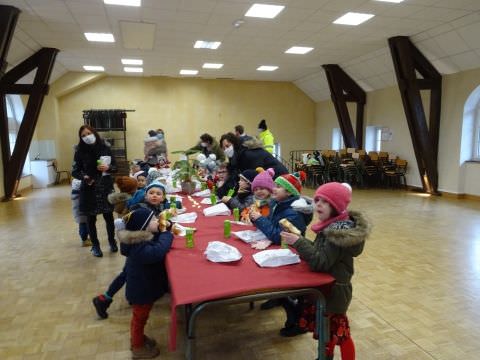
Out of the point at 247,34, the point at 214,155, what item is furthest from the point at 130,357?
the point at 247,34

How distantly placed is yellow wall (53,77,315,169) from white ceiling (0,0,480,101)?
1616 mm

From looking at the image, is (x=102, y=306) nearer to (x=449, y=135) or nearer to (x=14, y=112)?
(x=449, y=135)

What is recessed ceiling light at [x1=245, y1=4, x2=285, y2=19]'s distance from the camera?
5.87 m

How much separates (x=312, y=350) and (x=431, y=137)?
25.3 ft

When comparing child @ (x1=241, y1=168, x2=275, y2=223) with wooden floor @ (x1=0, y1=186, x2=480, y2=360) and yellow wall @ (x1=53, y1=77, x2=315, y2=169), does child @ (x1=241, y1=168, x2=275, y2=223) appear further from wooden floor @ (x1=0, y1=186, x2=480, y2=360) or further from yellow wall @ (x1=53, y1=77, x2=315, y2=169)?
yellow wall @ (x1=53, y1=77, x2=315, y2=169)

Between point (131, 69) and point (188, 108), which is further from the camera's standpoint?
point (188, 108)

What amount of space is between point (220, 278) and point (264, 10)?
5.57m

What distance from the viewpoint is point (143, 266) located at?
2.15 metres

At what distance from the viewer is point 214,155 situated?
4.89m

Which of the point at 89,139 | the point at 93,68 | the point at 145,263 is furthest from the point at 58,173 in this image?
the point at 145,263

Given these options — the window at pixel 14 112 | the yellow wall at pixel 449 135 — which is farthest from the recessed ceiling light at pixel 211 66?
the window at pixel 14 112

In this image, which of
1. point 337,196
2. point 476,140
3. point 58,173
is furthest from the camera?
point 58,173

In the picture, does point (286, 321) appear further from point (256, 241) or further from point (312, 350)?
point (256, 241)

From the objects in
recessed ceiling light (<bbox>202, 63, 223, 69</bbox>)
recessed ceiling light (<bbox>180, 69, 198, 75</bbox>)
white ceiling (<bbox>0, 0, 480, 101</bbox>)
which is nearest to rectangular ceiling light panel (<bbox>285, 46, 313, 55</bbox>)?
white ceiling (<bbox>0, 0, 480, 101</bbox>)
